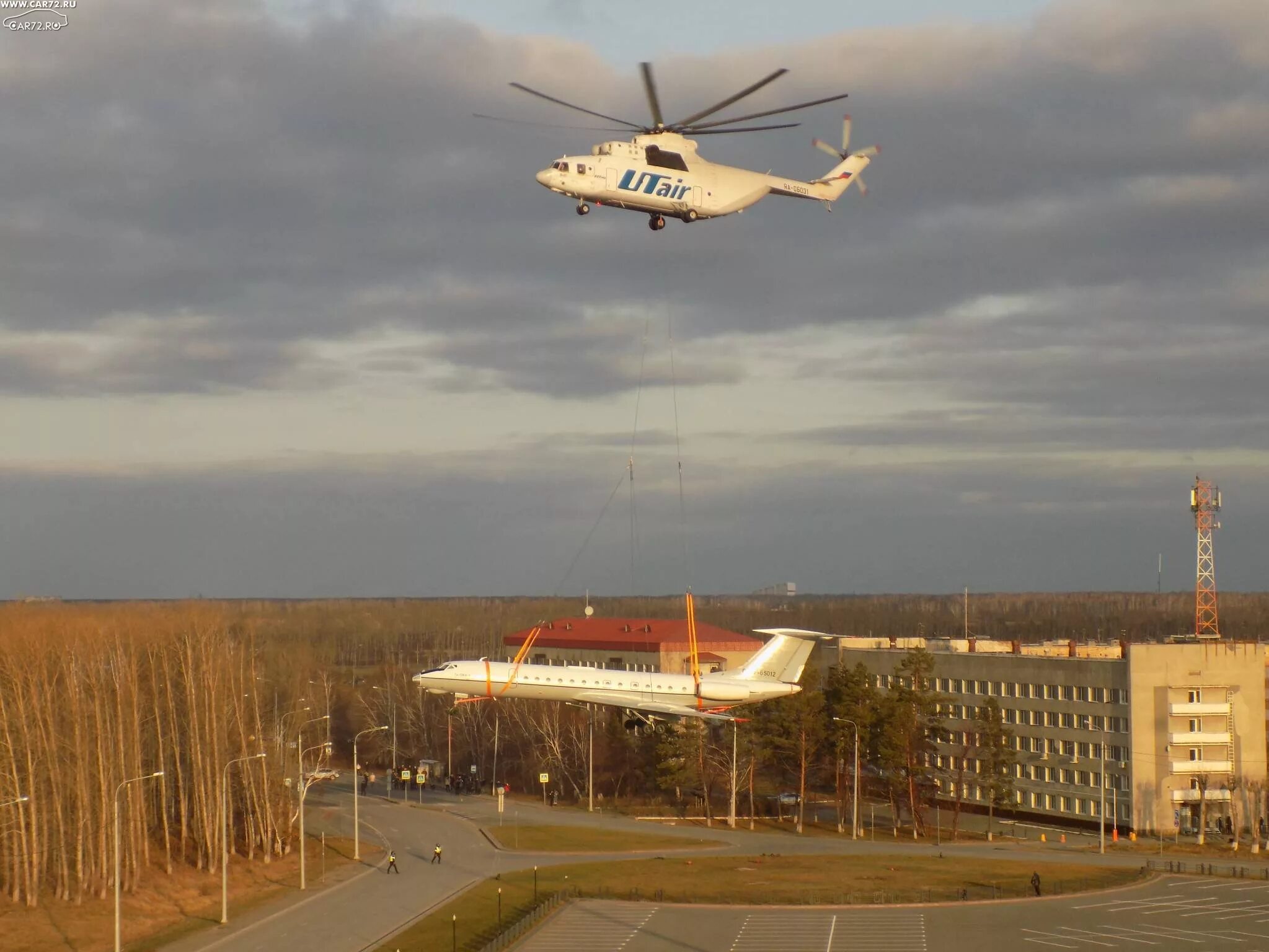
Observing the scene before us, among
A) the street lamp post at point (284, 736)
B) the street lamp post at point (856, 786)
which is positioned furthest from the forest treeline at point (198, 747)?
the street lamp post at point (856, 786)

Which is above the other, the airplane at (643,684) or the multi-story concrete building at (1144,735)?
the airplane at (643,684)

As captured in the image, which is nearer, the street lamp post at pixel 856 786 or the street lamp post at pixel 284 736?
the street lamp post at pixel 284 736

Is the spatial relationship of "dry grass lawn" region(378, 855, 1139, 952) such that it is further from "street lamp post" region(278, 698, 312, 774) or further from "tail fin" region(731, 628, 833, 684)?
"street lamp post" region(278, 698, 312, 774)

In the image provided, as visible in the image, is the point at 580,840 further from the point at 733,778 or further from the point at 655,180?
the point at 655,180

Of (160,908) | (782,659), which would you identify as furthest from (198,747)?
(782,659)

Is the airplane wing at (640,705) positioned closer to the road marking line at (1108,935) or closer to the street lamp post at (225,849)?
the street lamp post at (225,849)

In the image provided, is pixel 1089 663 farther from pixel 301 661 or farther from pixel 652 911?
pixel 301 661
